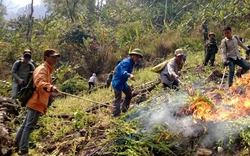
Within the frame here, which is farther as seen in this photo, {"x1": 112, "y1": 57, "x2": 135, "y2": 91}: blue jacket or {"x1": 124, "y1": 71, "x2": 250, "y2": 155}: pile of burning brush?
{"x1": 112, "y1": 57, "x2": 135, "y2": 91}: blue jacket

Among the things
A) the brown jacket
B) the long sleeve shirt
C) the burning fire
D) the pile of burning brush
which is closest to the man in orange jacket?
the brown jacket

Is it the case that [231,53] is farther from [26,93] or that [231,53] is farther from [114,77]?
[26,93]

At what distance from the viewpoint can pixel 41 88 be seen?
4.40m

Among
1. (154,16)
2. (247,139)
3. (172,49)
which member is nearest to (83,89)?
(172,49)

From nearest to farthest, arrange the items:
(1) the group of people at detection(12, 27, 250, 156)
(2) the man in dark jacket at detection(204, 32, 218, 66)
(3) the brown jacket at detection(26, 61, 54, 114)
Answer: (3) the brown jacket at detection(26, 61, 54, 114) → (1) the group of people at detection(12, 27, 250, 156) → (2) the man in dark jacket at detection(204, 32, 218, 66)

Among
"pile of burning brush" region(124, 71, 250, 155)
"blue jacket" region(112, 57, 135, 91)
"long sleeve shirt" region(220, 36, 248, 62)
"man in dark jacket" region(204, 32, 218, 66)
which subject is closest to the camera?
"pile of burning brush" region(124, 71, 250, 155)

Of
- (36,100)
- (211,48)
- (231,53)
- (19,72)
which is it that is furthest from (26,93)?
(211,48)

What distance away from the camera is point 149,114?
505 centimetres

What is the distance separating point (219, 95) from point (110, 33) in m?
15.1

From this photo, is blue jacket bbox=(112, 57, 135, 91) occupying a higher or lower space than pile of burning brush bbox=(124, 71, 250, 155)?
higher

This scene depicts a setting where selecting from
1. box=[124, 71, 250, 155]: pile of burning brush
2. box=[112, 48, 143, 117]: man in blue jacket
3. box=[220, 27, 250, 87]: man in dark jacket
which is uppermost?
box=[220, 27, 250, 87]: man in dark jacket

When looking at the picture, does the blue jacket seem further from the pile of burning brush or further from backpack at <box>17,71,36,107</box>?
backpack at <box>17,71,36,107</box>

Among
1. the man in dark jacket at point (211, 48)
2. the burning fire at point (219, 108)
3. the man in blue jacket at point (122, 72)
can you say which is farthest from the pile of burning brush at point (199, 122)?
the man in dark jacket at point (211, 48)

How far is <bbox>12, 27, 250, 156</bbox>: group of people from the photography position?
14.5 ft
